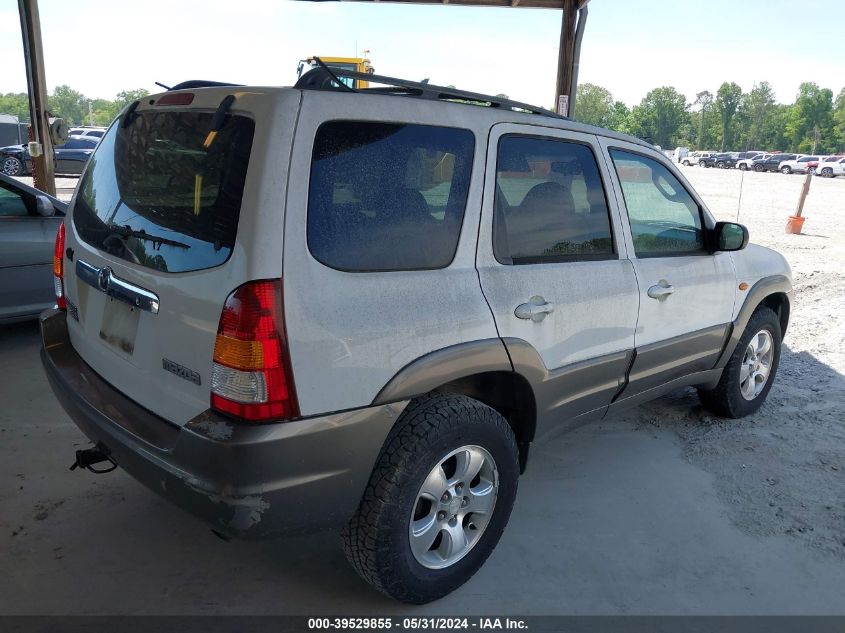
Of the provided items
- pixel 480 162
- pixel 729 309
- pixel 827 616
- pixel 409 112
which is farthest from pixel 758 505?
pixel 409 112

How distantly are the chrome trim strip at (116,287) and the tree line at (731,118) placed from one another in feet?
353

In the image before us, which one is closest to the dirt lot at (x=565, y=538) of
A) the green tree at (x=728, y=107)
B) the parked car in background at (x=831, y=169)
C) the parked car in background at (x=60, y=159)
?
the parked car in background at (x=60, y=159)

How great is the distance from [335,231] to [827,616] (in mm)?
2383

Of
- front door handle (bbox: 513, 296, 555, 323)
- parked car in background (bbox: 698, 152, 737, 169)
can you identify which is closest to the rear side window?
front door handle (bbox: 513, 296, 555, 323)

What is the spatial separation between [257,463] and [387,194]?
973 millimetres

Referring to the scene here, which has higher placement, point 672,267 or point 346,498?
point 672,267

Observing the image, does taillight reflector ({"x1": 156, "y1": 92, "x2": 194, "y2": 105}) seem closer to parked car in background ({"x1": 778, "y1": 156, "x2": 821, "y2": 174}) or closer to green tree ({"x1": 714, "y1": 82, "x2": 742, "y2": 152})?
parked car in background ({"x1": 778, "y1": 156, "x2": 821, "y2": 174})

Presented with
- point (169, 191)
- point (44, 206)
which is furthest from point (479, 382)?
point (44, 206)

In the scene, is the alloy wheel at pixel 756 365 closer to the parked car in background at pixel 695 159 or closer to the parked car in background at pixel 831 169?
the parked car in background at pixel 831 169

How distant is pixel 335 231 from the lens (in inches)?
83.4

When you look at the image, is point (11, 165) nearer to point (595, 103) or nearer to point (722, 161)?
point (722, 161)

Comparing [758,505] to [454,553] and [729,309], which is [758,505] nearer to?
[729,309]

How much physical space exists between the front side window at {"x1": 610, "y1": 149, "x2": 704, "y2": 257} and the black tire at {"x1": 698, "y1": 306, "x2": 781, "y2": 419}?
84 cm

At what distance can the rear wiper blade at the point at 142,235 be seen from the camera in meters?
2.18
